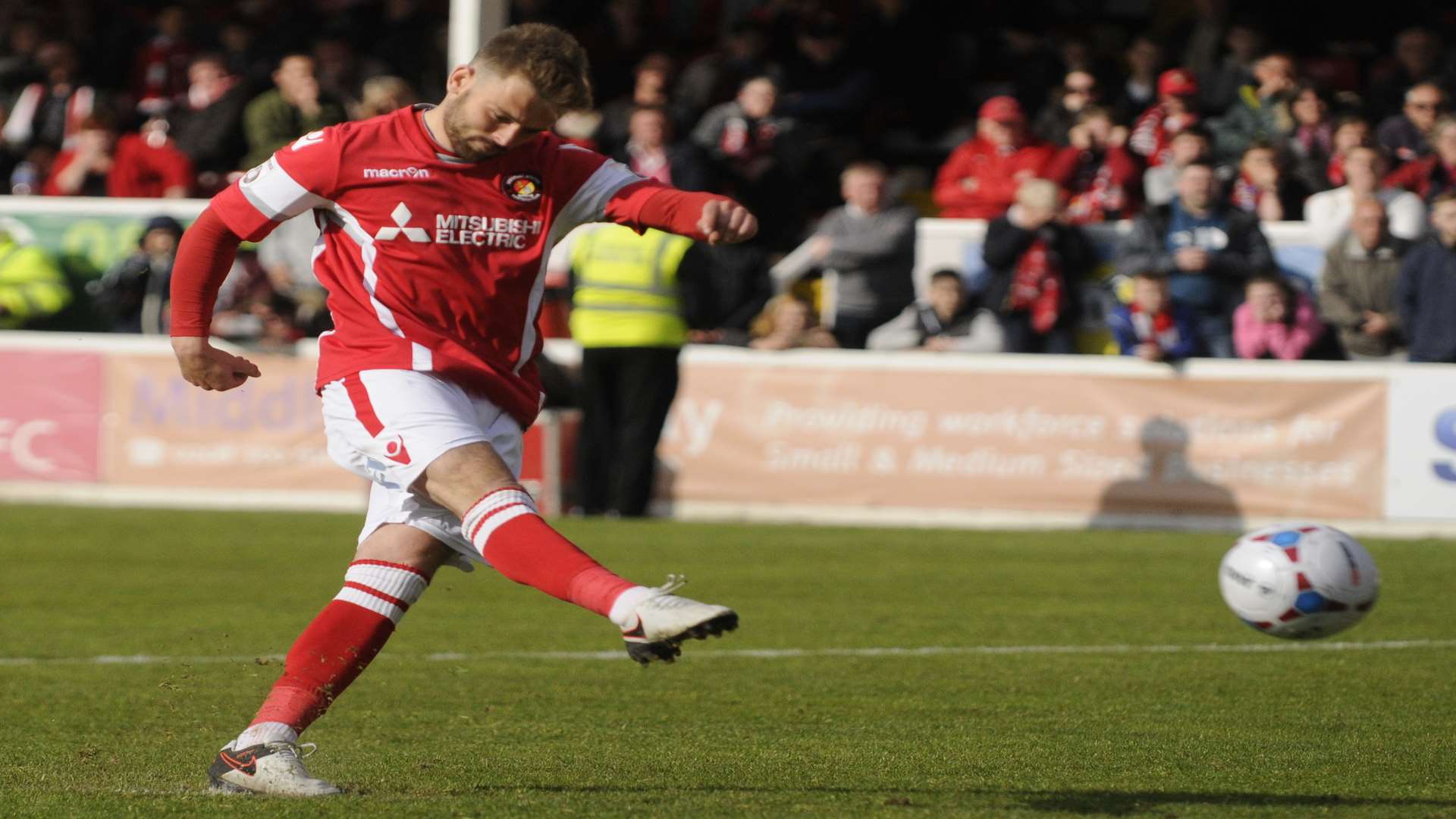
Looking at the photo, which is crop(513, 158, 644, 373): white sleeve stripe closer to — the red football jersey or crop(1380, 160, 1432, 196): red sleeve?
the red football jersey

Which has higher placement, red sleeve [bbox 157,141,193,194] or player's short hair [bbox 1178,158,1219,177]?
player's short hair [bbox 1178,158,1219,177]

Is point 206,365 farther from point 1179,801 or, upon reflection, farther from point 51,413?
point 51,413

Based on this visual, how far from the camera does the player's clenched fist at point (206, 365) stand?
505cm

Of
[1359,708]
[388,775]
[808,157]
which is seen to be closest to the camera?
[388,775]

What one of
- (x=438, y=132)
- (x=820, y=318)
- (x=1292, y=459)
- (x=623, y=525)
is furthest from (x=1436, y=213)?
(x=438, y=132)

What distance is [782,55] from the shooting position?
1814 centimetres

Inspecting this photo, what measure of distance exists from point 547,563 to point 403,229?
967mm

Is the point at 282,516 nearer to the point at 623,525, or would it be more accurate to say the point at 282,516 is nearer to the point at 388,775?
the point at 623,525

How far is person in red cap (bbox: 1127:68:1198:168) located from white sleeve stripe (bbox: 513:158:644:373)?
10798mm

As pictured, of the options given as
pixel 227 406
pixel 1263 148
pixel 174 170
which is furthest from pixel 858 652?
pixel 174 170

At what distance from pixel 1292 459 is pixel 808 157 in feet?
17.4

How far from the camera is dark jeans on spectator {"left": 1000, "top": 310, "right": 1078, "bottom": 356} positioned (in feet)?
46.5

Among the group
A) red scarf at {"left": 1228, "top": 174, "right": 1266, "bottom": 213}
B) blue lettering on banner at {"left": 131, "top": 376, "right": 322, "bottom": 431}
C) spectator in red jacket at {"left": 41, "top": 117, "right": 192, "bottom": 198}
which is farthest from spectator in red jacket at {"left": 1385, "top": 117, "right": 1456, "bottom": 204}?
spectator in red jacket at {"left": 41, "top": 117, "right": 192, "bottom": 198}

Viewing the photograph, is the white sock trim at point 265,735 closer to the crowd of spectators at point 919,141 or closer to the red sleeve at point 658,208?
the red sleeve at point 658,208
